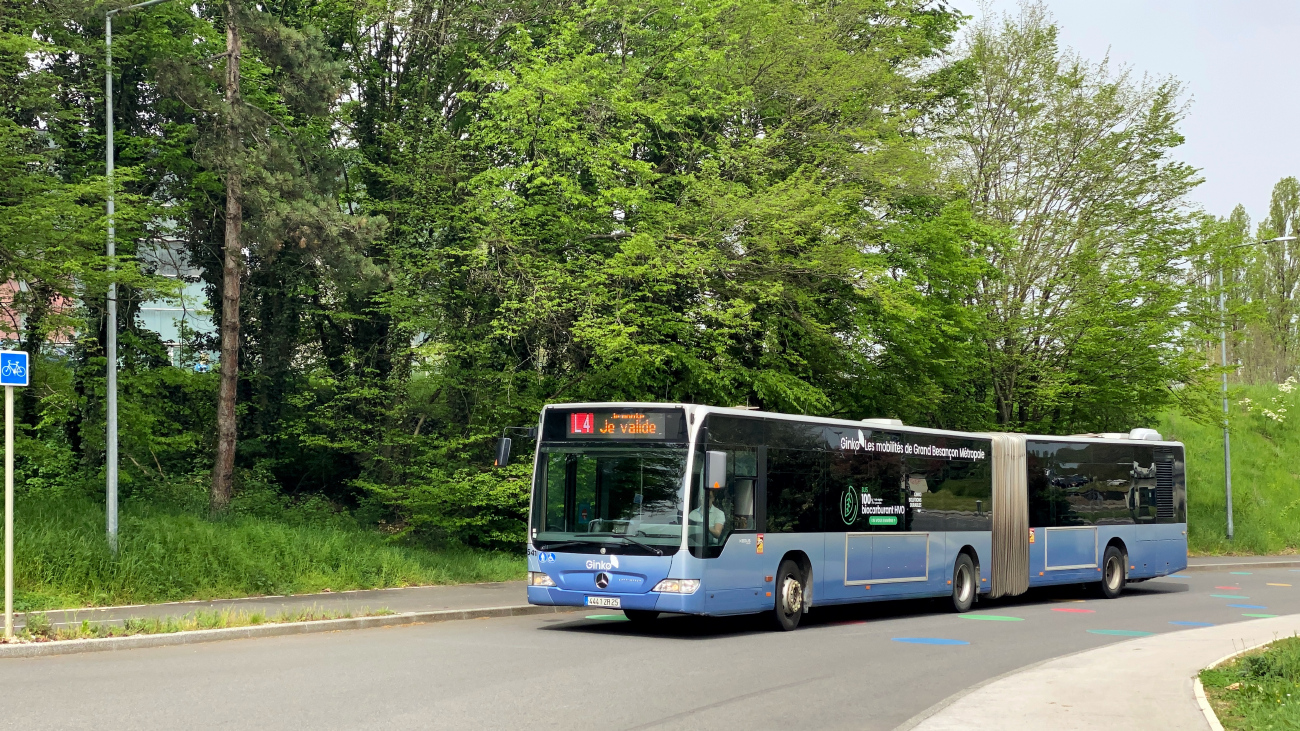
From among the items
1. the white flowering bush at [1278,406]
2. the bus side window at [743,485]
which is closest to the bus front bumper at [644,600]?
the bus side window at [743,485]

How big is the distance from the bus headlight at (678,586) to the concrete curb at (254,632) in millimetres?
3696

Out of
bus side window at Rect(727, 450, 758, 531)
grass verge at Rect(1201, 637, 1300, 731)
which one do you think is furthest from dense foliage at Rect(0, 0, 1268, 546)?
grass verge at Rect(1201, 637, 1300, 731)

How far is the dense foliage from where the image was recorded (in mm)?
24141

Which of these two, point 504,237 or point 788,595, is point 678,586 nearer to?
point 788,595

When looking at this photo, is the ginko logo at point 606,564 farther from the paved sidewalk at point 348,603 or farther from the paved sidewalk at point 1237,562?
the paved sidewalk at point 1237,562

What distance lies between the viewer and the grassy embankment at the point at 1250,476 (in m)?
41.4

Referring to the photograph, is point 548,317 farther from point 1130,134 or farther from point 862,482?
point 1130,134

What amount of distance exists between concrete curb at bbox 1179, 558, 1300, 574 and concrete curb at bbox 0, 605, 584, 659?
23396 millimetres

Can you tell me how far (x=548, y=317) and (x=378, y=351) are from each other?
6.83m

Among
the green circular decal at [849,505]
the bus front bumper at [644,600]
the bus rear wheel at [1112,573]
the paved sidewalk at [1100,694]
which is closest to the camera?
the paved sidewalk at [1100,694]

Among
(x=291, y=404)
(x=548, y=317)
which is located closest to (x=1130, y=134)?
(x=548, y=317)

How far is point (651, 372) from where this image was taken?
2523cm

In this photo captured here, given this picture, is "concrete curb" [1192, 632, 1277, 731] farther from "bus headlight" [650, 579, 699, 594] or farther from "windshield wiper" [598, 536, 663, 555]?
"windshield wiper" [598, 536, 663, 555]

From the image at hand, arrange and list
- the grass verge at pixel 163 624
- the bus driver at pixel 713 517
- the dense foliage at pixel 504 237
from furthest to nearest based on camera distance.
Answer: the dense foliage at pixel 504 237 < the bus driver at pixel 713 517 < the grass verge at pixel 163 624
